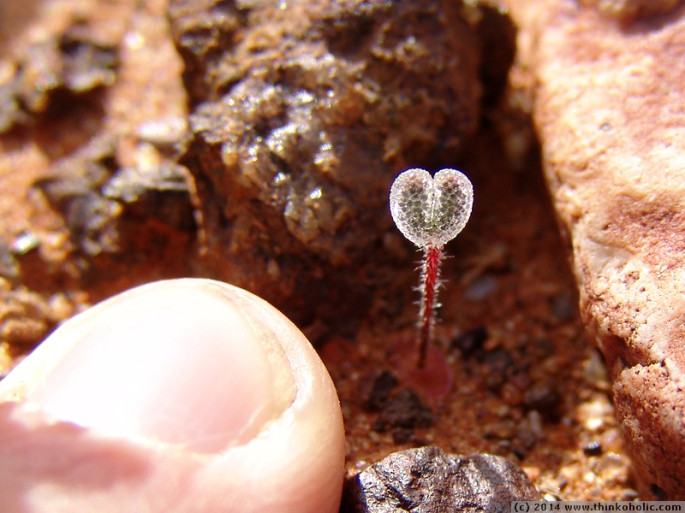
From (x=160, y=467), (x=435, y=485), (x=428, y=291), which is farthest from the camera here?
(x=428, y=291)

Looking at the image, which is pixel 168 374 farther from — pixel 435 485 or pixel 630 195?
pixel 630 195

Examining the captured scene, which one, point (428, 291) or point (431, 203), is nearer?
point (431, 203)

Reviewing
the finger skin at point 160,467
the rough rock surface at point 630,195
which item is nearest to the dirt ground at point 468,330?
the rough rock surface at point 630,195

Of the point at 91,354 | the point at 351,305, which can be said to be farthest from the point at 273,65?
the point at 91,354

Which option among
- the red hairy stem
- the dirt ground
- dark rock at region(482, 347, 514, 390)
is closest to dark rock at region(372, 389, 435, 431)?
the dirt ground

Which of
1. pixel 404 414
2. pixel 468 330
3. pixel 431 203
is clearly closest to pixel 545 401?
pixel 468 330

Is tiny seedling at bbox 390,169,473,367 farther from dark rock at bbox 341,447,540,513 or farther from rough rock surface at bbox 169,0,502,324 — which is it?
dark rock at bbox 341,447,540,513

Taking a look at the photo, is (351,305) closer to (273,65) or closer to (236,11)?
(273,65)

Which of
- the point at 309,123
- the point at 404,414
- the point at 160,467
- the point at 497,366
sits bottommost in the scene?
the point at 404,414
